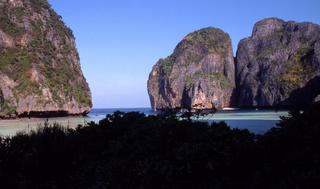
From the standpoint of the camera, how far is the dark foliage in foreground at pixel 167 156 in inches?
199

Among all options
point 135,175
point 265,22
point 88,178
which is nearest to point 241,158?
Answer: point 135,175

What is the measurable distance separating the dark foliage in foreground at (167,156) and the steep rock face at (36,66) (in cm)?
7127

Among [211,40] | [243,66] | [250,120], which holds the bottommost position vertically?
[250,120]

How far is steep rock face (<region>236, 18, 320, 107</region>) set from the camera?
14925 cm

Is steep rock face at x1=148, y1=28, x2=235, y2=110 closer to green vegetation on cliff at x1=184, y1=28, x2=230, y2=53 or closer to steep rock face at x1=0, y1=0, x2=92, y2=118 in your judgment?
green vegetation on cliff at x1=184, y1=28, x2=230, y2=53

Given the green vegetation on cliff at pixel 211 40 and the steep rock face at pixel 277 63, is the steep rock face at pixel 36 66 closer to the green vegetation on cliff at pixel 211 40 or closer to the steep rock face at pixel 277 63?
the steep rock face at pixel 277 63

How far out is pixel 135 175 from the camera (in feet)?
19.5

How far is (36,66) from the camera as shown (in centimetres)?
8394

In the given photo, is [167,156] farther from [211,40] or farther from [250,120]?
[211,40]

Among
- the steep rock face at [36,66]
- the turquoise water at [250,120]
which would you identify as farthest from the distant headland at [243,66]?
the turquoise water at [250,120]

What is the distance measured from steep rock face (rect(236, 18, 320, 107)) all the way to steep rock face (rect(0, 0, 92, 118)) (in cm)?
6940

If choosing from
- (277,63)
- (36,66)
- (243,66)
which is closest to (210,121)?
(36,66)

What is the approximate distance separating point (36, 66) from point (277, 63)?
105 meters

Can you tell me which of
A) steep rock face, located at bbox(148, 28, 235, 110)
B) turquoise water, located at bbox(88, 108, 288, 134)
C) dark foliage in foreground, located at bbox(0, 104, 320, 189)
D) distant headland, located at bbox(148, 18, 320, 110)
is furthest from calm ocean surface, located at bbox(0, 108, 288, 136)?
steep rock face, located at bbox(148, 28, 235, 110)
